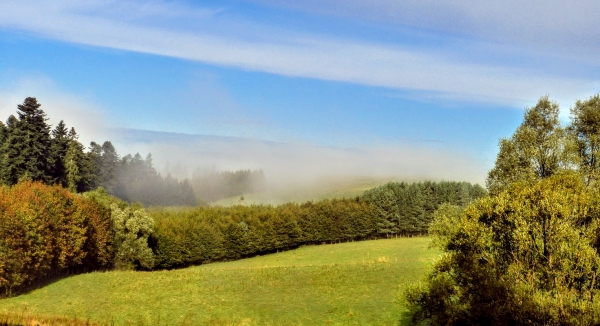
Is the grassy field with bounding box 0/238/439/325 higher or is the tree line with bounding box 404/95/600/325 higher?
the tree line with bounding box 404/95/600/325

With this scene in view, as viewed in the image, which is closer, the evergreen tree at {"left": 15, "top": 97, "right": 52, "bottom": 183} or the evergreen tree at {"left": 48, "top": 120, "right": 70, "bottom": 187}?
the evergreen tree at {"left": 15, "top": 97, "right": 52, "bottom": 183}

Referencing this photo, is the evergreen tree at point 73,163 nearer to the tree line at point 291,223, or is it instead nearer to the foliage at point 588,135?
the tree line at point 291,223

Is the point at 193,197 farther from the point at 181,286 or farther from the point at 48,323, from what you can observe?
the point at 48,323

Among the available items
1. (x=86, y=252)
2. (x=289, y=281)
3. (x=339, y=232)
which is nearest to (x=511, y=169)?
(x=289, y=281)

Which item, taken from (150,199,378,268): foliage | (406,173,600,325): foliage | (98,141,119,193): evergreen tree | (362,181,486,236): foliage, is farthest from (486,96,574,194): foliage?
(98,141,119,193): evergreen tree

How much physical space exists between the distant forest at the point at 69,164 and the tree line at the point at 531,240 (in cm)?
6671

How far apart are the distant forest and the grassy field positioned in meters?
29.7

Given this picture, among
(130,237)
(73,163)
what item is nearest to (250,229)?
(130,237)

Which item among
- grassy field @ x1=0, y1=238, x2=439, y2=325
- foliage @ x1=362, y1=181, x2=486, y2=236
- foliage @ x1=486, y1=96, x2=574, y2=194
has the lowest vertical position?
grassy field @ x1=0, y1=238, x2=439, y2=325

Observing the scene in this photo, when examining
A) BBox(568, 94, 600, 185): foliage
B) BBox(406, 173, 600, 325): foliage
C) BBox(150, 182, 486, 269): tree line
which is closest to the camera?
BBox(406, 173, 600, 325): foliage

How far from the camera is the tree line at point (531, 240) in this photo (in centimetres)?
2120

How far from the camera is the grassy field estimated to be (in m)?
38.4

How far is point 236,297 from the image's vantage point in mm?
46188

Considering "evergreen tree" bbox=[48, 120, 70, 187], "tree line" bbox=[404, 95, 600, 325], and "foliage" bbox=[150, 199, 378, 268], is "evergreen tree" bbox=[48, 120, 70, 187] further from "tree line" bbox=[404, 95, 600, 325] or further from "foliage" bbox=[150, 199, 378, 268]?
"tree line" bbox=[404, 95, 600, 325]
